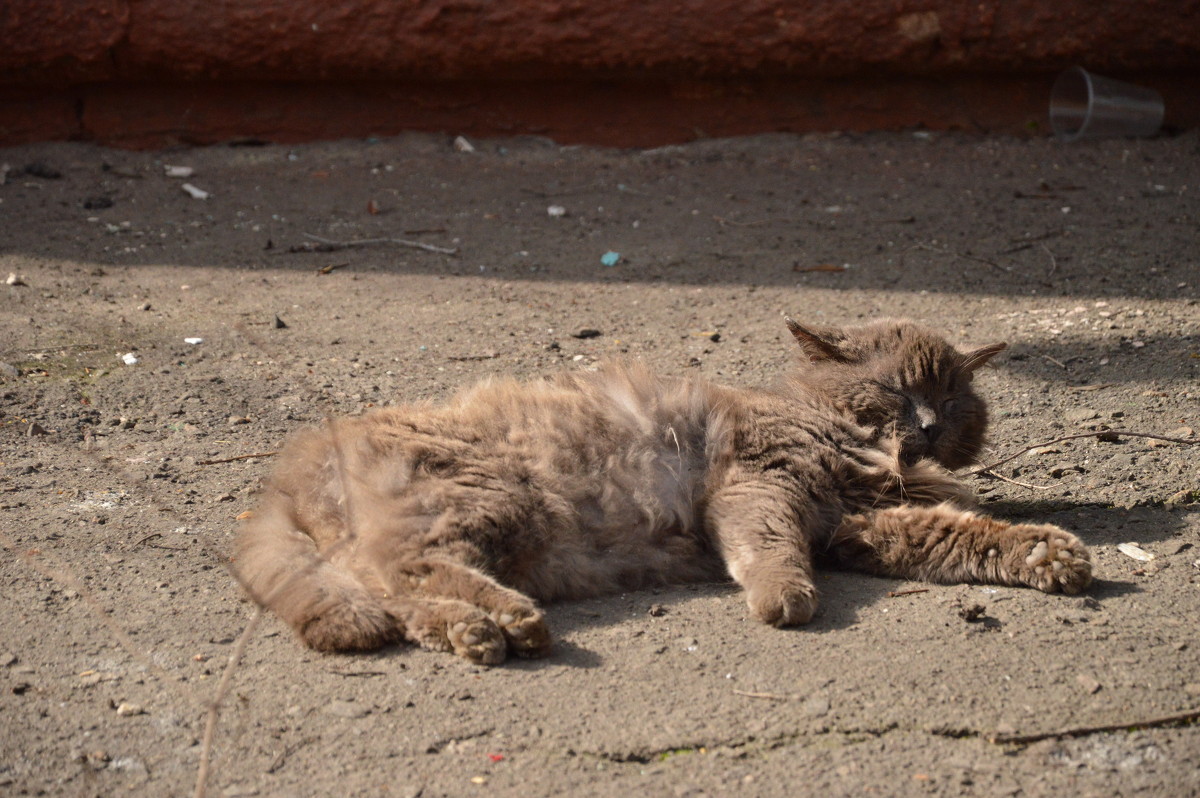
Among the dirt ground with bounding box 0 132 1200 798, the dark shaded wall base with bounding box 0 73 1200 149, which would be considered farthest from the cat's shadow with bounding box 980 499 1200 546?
the dark shaded wall base with bounding box 0 73 1200 149

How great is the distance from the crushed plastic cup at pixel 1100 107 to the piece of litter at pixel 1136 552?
5538 mm

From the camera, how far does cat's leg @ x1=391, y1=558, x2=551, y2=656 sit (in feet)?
10.4

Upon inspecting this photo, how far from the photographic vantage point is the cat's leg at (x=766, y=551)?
3.34 m

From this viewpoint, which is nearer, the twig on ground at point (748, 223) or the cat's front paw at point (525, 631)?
the cat's front paw at point (525, 631)

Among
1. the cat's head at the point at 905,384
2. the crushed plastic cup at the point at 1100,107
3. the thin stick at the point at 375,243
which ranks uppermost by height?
the crushed plastic cup at the point at 1100,107

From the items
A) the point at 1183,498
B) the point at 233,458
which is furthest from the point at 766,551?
the point at 233,458

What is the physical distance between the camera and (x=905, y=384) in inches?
165

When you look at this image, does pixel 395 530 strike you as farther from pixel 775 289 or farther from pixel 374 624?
pixel 775 289

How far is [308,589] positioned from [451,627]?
48 cm

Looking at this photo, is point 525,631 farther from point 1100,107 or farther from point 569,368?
point 1100,107

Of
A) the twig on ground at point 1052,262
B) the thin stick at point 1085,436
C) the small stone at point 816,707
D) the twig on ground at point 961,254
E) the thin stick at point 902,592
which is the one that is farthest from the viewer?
the twig on ground at point 961,254

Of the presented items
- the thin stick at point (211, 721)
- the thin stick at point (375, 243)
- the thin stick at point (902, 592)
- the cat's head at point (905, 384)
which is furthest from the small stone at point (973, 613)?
the thin stick at point (375, 243)

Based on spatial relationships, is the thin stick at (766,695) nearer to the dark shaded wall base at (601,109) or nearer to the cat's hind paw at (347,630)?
the cat's hind paw at (347,630)

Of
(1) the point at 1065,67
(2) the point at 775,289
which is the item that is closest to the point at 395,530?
(2) the point at 775,289
